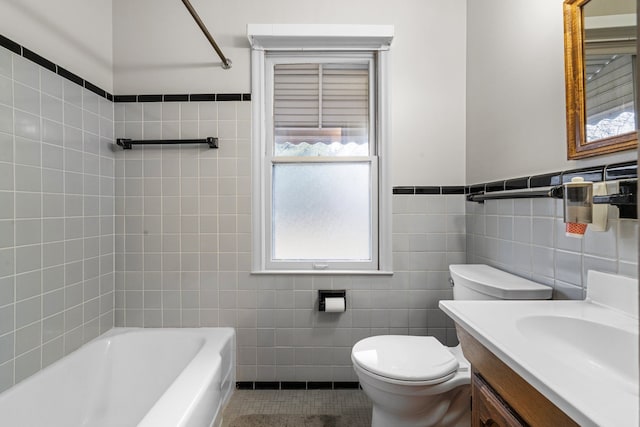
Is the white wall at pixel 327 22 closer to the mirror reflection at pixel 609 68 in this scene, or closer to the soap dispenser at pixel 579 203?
the mirror reflection at pixel 609 68

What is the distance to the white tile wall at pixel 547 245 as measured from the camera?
3.23 feet

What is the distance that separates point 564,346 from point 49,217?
80.0 inches

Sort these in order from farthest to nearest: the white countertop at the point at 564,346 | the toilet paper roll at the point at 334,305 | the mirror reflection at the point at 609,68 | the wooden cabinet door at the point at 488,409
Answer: the toilet paper roll at the point at 334,305
the mirror reflection at the point at 609,68
the wooden cabinet door at the point at 488,409
the white countertop at the point at 564,346

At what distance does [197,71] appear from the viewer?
6.31ft

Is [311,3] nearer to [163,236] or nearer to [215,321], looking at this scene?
[163,236]

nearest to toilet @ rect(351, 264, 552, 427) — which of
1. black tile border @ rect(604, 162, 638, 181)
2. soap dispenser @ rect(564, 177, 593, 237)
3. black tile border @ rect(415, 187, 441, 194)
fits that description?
soap dispenser @ rect(564, 177, 593, 237)

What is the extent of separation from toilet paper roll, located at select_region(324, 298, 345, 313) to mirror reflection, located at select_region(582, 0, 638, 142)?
1.34 m

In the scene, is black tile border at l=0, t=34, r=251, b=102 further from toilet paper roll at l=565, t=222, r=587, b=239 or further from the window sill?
toilet paper roll at l=565, t=222, r=587, b=239

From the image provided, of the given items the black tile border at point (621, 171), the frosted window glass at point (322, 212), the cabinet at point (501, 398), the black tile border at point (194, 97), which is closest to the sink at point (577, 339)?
the cabinet at point (501, 398)

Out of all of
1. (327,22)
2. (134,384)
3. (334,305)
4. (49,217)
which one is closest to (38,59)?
(49,217)

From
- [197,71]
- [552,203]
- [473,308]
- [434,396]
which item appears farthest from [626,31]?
[197,71]

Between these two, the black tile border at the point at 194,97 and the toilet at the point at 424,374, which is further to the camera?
the black tile border at the point at 194,97

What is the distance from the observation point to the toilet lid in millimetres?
1262

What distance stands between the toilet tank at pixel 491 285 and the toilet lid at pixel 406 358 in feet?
0.96
